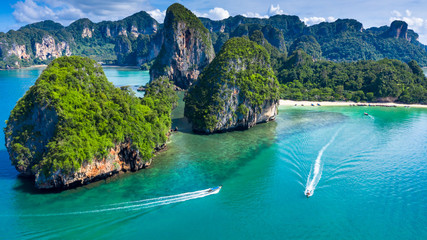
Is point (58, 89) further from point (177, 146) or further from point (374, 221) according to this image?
point (374, 221)

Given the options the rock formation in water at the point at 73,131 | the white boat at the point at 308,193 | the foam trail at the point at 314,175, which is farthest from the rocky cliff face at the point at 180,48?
the white boat at the point at 308,193

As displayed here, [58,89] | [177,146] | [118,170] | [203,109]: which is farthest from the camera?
[203,109]

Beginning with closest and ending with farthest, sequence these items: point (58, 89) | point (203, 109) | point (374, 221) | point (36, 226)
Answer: point (36, 226) → point (374, 221) → point (58, 89) → point (203, 109)

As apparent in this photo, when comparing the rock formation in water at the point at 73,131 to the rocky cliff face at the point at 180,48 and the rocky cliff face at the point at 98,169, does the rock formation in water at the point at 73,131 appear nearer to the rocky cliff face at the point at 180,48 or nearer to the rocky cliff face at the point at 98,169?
the rocky cliff face at the point at 98,169

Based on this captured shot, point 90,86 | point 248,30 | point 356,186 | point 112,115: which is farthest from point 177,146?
point 248,30

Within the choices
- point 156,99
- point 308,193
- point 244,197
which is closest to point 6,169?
point 156,99

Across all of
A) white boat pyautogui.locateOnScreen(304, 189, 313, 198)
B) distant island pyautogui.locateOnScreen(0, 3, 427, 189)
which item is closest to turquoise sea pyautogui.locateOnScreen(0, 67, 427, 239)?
white boat pyautogui.locateOnScreen(304, 189, 313, 198)

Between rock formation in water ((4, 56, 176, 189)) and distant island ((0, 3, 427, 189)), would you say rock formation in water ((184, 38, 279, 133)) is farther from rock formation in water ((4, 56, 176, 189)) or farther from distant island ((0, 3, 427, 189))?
rock formation in water ((4, 56, 176, 189))
